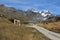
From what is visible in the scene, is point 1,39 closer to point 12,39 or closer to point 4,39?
point 4,39

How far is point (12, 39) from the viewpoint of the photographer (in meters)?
15.7

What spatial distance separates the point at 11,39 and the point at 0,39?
147 centimetres

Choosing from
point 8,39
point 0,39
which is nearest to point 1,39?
point 0,39

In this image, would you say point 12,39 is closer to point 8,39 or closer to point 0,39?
point 8,39

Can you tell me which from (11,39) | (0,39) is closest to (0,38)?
(0,39)

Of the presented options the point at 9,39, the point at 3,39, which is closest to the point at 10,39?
the point at 9,39

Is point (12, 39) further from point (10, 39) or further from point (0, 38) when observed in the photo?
point (0, 38)

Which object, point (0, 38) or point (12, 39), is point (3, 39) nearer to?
point (0, 38)

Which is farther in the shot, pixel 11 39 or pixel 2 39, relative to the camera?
pixel 11 39

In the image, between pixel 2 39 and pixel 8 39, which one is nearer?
pixel 2 39

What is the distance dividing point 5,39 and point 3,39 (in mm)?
291

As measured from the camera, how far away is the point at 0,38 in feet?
47.6

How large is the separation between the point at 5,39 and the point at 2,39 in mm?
395

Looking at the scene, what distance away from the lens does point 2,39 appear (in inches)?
563
